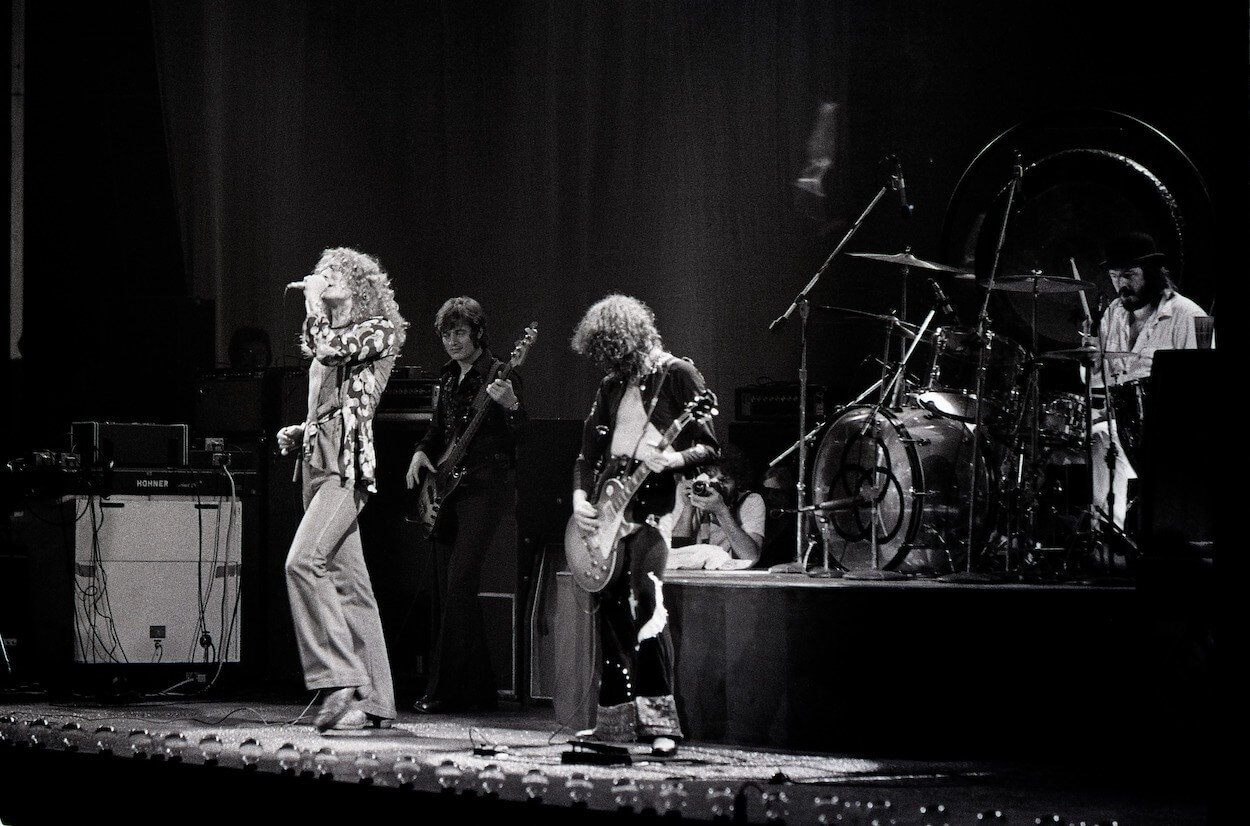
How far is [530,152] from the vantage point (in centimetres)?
929

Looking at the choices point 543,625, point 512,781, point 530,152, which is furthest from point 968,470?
point 530,152

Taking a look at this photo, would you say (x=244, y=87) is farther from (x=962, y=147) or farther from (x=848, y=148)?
(x=962, y=147)

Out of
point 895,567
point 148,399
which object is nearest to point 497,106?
point 148,399

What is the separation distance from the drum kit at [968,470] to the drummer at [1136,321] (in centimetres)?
20

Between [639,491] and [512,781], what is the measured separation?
4.60 ft

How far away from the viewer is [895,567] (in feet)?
22.9

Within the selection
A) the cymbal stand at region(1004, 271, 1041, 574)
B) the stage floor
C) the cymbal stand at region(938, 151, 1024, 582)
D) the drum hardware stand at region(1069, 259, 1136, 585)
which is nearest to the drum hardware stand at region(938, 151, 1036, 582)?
the cymbal stand at region(938, 151, 1024, 582)

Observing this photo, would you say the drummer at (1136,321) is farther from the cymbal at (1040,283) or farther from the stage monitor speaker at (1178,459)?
the stage monitor speaker at (1178,459)

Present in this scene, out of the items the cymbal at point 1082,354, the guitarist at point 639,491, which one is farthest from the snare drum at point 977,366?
the guitarist at point 639,491

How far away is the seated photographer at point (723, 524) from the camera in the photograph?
7.43 meters

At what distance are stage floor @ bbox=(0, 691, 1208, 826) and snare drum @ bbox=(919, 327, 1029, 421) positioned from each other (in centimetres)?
208

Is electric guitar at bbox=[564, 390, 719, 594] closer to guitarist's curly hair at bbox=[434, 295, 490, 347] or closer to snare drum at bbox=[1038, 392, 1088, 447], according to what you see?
guitarist's curly hair at bbox=[434, 295, 490, 347]

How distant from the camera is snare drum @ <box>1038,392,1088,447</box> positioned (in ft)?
23.3

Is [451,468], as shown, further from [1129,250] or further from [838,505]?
[1129,250]
